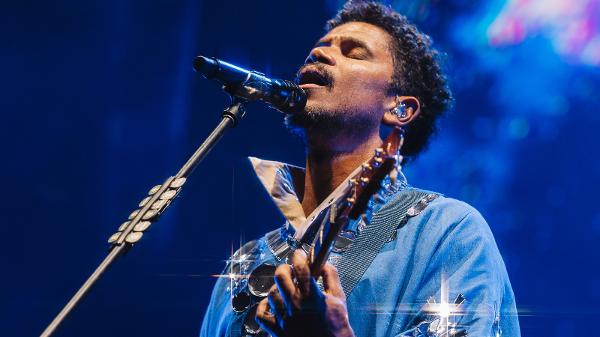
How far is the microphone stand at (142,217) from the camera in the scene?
126 cm

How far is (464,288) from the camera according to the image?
1.55 m

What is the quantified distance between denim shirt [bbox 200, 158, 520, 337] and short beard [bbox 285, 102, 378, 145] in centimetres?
36

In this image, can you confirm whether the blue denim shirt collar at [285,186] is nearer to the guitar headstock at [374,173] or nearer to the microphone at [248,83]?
the microphone at [248,83]

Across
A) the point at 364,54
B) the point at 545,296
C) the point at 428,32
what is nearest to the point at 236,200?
the point at 364,54

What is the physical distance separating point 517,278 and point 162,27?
5.73 ft

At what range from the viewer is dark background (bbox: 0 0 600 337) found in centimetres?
251

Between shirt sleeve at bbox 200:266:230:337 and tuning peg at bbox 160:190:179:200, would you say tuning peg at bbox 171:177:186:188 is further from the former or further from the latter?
shirt sleeve at bbox 200:266:230:337

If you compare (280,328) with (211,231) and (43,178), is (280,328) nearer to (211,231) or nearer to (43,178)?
(211,231)

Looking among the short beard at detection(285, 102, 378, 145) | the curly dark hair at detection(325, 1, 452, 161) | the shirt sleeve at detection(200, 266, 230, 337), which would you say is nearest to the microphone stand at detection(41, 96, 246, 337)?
the short beard at detection(285, 102, 378, 145)

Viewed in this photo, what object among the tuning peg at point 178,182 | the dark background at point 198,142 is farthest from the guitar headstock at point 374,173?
the dark background at point 198,142

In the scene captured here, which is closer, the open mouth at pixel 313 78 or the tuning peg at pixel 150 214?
the tuning peg at pixel 150 214

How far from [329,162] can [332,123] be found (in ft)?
0.48

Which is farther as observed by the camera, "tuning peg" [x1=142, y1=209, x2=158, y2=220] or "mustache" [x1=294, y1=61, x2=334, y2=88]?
"mustache" [x1=294, y1=61, x2=334, y2=88]

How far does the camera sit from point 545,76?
8.42 ft
